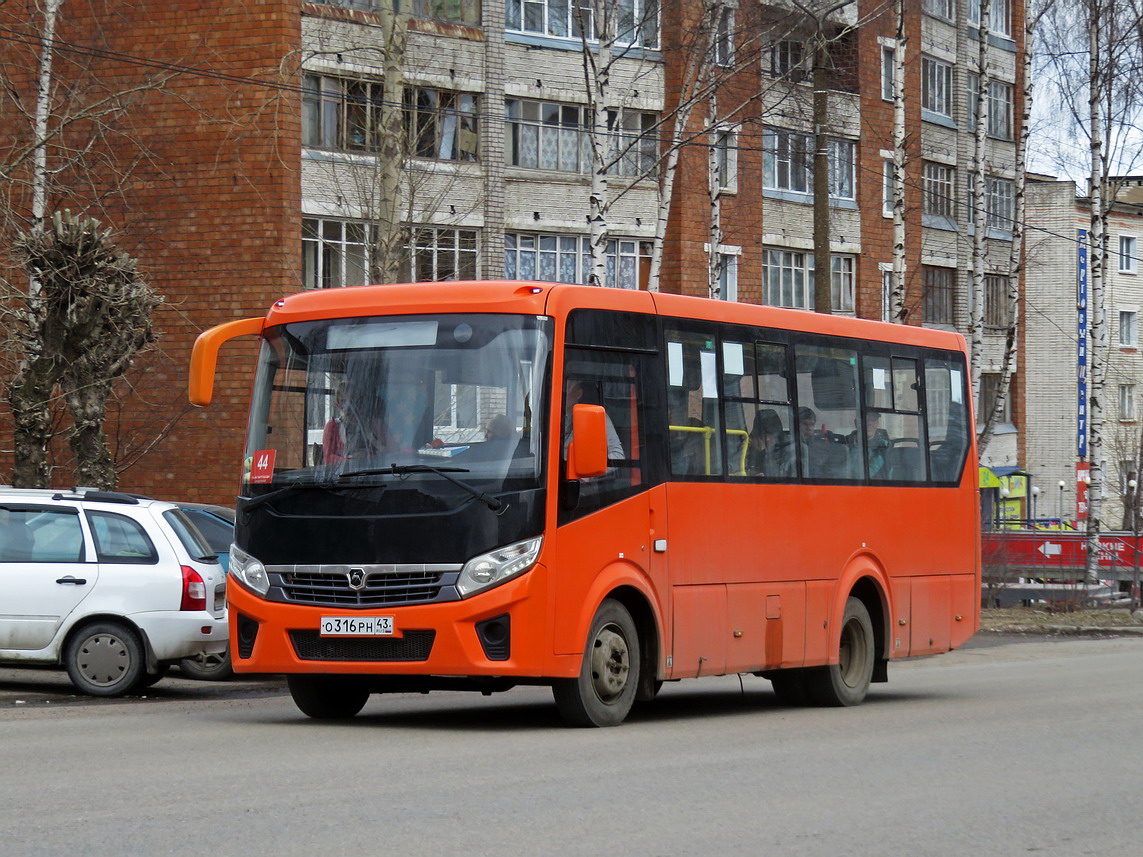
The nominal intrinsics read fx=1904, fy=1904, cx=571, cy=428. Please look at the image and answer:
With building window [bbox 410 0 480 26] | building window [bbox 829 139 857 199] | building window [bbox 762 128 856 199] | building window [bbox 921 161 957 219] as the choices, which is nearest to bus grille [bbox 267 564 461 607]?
building window [bbox 410 0 480 26]

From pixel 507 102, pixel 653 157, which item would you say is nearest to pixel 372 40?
pixel 507 102

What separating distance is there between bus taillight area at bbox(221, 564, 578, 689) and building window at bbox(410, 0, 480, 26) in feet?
88.5

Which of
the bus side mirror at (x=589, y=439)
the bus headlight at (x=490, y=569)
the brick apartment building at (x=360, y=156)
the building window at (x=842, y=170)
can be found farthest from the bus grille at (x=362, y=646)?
the building window at (x=842, y=170)

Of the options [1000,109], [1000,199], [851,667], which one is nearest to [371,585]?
[851,667]

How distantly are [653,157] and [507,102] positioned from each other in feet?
11.8

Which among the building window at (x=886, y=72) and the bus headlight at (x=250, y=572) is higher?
the building window at (x=886, y=72)

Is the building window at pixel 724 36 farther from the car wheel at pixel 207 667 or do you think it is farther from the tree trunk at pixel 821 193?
the car wheel at pixel 207 667

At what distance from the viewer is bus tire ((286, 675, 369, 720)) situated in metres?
13.0

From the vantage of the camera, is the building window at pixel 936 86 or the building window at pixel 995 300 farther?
the building window at pixel 995 300

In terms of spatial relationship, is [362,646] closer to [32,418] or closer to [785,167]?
[32,418]

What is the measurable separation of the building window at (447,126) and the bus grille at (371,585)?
2529 centimetres

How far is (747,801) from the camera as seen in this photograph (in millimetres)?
8852

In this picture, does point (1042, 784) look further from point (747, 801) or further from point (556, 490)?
point (556, 490)

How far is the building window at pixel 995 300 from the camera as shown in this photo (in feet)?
185
